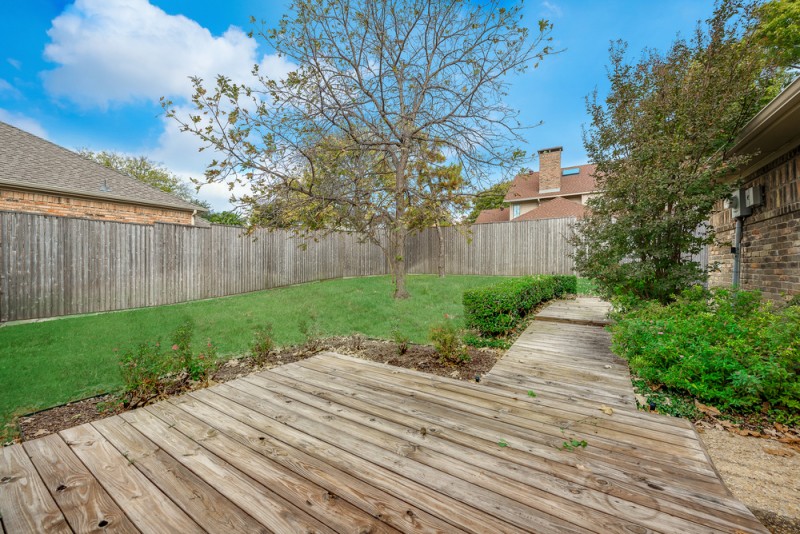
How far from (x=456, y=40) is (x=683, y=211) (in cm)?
478

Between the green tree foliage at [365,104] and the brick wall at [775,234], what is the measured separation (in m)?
3.43

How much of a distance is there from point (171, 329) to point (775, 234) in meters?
Answer: 7.97

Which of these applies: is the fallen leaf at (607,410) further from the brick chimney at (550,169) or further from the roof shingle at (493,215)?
the roof shingle at (493,215)

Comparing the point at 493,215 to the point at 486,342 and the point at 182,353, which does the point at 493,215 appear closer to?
the point at 486,342

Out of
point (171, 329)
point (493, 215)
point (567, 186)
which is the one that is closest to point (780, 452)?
point (171, 329)

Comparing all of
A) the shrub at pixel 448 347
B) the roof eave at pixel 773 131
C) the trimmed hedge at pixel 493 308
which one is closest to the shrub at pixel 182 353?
the shrub at pixel 448 347

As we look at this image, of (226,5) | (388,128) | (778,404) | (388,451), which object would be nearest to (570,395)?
(778,404)

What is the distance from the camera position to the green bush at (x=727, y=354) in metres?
2.23

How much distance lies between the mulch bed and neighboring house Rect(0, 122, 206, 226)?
7067 mm

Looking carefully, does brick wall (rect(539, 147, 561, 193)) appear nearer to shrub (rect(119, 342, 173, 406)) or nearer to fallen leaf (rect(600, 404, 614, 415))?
fallen leaf (rect(600, 404, 614, 415))

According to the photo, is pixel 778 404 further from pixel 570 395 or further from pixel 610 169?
pixel 610 169

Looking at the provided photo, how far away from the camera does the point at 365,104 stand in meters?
6.33

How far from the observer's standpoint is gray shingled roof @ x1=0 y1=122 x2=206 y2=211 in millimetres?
7389

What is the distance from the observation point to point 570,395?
8.12ft
